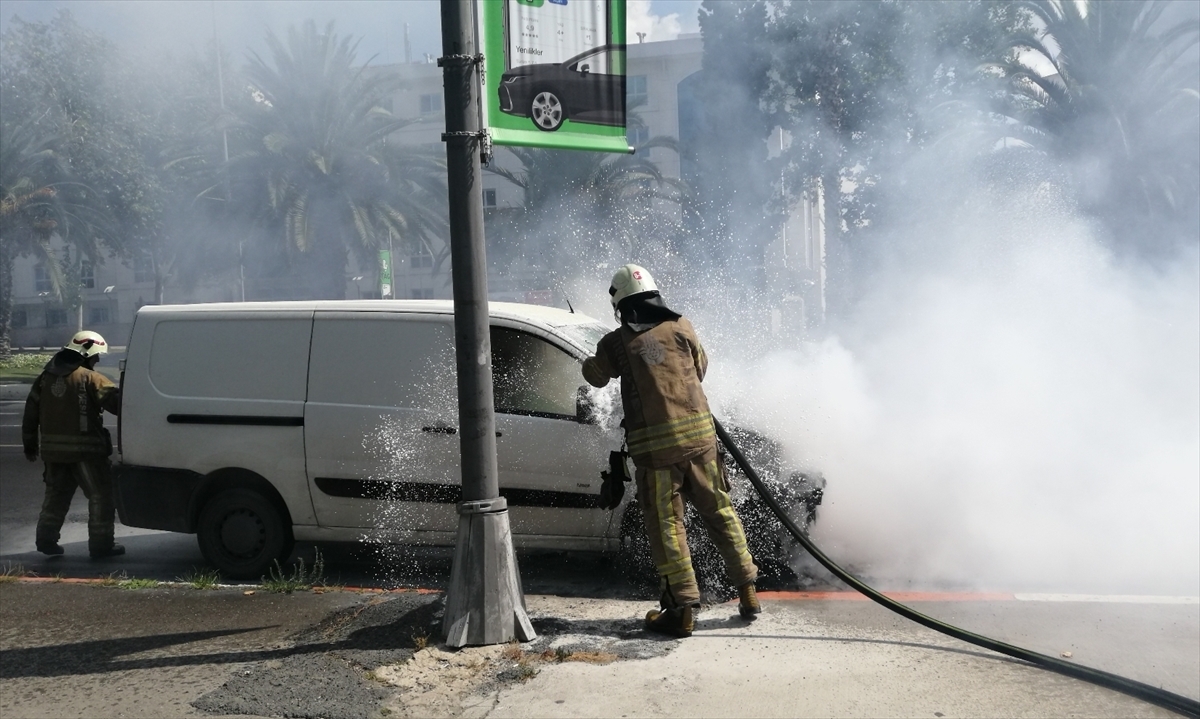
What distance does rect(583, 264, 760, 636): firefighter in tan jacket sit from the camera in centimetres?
457

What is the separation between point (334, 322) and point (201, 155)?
2405cm

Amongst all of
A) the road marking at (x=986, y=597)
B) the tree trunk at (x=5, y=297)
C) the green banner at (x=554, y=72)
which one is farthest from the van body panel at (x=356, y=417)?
the tree trunk at (x=5, y=297)

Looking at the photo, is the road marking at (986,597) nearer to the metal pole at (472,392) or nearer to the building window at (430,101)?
the metal pole at (472,392)

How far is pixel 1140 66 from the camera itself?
16.5 meters

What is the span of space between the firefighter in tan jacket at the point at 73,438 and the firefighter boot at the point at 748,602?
4434mm

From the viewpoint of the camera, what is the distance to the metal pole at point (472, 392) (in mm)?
4488

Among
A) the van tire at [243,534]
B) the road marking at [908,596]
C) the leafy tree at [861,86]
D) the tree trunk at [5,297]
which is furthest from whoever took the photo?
the tree trunk at [5,297]

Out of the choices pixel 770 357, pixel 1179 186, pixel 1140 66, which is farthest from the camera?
pixel 1140 66

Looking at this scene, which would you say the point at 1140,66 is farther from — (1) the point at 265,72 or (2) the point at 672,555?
(1) the point at 265,72

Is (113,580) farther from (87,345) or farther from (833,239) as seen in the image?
(833,239)

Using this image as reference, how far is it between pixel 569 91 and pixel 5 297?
3344 cm

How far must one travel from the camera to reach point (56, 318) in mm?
55781

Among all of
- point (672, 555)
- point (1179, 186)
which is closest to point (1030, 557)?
point (672, 555)

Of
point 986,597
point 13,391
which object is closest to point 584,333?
point 986,597
